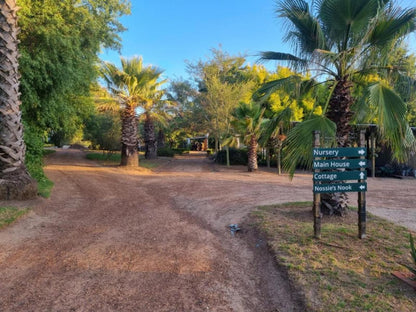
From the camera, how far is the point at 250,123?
15930 millimetres

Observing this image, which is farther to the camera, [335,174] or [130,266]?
[335,174]

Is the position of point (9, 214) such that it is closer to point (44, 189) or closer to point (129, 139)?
point (44, 189)

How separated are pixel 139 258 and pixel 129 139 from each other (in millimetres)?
13792

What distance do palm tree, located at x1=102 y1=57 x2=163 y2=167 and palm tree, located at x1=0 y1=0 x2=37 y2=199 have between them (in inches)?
366

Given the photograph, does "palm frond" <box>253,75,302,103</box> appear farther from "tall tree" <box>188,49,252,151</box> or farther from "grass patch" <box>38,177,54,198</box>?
"tall tree" <box>188,49,252,151</box>

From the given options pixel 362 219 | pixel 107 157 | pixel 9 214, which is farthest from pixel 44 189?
pixel 107 157

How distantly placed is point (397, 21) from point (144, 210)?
7.13 meters

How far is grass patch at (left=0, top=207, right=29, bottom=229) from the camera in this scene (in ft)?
17.2

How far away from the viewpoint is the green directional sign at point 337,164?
15.1 feet

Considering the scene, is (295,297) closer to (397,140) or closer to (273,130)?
(397,140)

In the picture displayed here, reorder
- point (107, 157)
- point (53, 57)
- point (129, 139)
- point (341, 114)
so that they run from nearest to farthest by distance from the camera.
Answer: point (341, 114)
point (53, 57)
point (129, 139)
point (107, 157)

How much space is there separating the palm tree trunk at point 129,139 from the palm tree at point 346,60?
39.7 feet

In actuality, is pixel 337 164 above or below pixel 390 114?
below

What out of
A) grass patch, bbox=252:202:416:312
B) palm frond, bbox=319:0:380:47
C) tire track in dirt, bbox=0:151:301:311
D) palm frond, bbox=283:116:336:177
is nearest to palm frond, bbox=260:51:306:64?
palm frond, bbox=319:0:380:47
